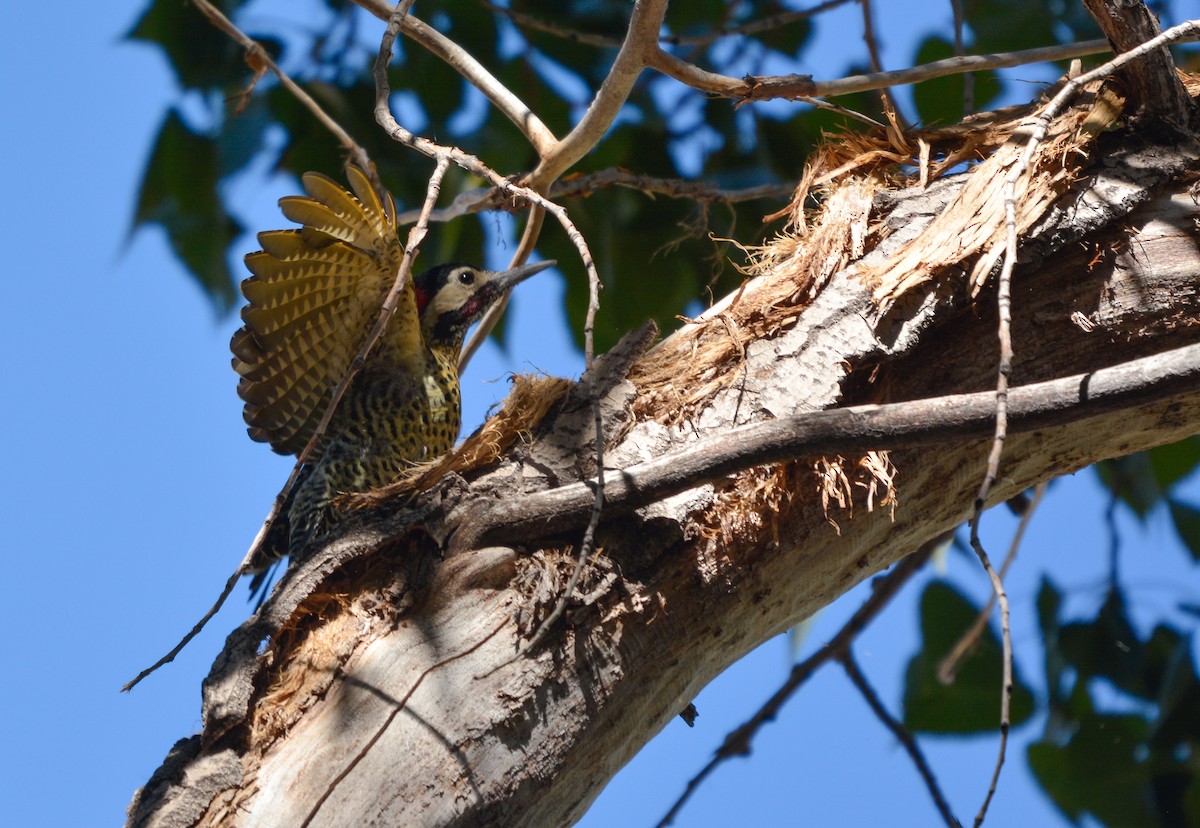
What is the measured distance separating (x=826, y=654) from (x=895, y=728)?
35 centimetres

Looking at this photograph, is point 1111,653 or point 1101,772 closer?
point 1101,772

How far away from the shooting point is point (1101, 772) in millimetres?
4273

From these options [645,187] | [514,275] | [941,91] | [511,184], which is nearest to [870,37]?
[941,91]

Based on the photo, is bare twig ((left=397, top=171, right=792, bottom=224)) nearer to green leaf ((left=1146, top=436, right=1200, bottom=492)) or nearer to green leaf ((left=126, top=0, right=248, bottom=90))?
green leaf ((left=126, top=0, right=248, bottom=90))

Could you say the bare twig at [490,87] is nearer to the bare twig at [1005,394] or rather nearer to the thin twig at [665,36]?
the thin twig at [665,36]

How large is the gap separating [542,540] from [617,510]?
186 mm

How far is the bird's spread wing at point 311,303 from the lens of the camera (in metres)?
2.69

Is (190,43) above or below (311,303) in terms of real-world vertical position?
above

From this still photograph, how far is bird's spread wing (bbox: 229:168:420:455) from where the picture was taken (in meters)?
2.69

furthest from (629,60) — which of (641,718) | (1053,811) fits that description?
(1053,811)

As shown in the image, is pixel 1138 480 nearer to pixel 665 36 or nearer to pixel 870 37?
pixel 870 37

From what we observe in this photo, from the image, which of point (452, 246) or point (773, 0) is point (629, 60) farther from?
point (773, 0)

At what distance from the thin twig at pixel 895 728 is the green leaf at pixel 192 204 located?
2.25m

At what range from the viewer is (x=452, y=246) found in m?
4.01
